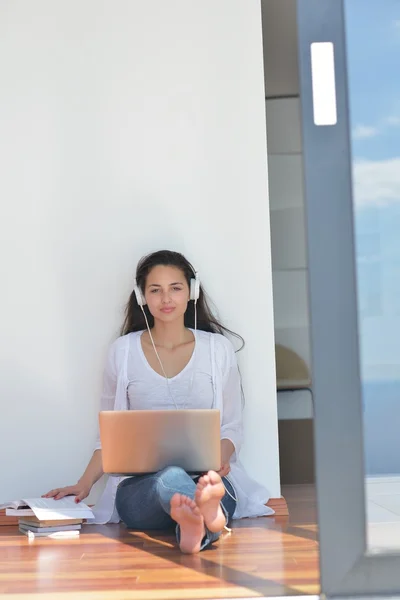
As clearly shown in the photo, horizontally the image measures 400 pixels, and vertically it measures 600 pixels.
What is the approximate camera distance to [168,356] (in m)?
3.87

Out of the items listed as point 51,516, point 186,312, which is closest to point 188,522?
point 51,516

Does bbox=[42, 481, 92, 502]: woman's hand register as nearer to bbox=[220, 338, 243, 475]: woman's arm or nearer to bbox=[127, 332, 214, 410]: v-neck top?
bbox=[127, 332, 214, 410]: v-neck top

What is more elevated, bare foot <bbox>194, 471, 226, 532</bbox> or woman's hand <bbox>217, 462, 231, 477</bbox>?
bare foot <bbox>194, 471, 226, 532</bbox>

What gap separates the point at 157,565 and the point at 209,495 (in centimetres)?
26

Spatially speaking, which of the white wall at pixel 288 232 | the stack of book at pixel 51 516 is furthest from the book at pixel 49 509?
the white wall at pixel 288 232

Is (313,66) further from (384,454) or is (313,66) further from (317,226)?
(384,454)

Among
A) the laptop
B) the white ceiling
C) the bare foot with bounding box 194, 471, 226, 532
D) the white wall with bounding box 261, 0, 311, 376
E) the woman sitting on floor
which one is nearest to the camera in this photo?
the bare foot with bounding box 194, 471, 226, 532

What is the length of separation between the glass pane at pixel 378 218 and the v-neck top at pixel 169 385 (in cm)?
156

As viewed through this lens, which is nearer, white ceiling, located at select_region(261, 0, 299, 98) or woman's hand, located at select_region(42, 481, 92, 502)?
woman's hand, located at select_region(42, 481, 92, 502)

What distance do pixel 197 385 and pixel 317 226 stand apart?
1.73 metres

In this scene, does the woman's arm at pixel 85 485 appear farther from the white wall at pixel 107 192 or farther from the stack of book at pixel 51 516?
the white wall at pixel 107 192

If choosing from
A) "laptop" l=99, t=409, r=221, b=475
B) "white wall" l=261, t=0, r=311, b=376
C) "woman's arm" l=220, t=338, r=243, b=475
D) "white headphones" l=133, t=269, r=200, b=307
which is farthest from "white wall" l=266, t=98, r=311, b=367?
"laptop" l=99, t=409, r=221, b=475

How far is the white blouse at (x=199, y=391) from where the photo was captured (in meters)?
3.77

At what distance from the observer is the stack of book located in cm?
347
